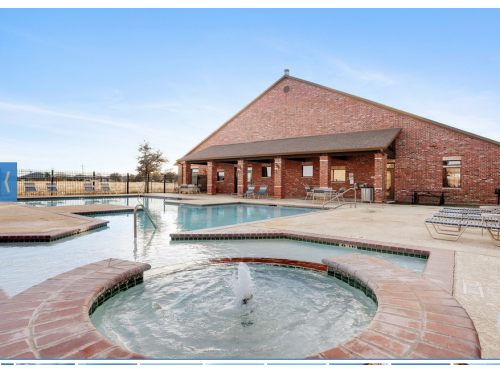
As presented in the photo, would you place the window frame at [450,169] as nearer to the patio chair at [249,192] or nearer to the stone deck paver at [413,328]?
the patio chair at [249,192]

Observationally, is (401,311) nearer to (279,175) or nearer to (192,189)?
(279,175)

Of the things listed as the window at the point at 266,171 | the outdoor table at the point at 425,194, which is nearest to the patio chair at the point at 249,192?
the window at the point at 266,171

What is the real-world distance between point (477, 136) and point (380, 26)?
52.2 ft

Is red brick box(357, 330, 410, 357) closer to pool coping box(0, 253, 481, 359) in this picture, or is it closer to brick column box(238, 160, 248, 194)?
pool coping box(0, 253, 481, 359)

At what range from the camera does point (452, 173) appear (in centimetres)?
1502

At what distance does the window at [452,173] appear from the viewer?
1482 centimetres

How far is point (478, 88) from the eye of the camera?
13.1 ft

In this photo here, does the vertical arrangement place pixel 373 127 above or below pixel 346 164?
above

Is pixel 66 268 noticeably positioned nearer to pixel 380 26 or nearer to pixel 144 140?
pixel 380 26

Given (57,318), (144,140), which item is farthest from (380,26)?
(144,140)

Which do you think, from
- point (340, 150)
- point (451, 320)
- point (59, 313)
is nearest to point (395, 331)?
point (451, 320)

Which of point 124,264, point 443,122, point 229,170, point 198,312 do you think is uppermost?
point 443,122

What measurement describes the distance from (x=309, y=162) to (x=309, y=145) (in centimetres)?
268

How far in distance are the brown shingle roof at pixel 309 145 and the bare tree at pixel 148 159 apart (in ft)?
28.2
